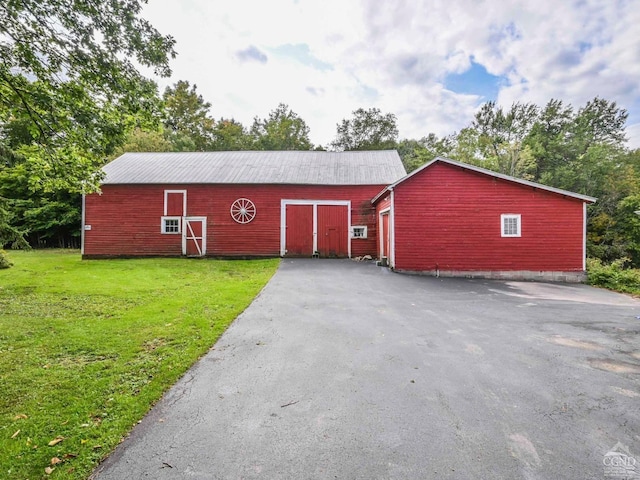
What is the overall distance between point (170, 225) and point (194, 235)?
1.41 m

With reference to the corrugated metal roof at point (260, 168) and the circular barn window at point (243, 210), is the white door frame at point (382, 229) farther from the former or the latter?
the circular barn window at point (243, 210)

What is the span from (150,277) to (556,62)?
23889 mm

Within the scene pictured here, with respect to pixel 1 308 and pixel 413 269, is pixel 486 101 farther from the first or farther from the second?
pixel 1 308

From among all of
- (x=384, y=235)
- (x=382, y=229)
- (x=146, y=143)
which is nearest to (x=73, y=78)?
(x=384, y=235)

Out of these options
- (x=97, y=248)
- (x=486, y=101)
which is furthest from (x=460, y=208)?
(x=486, y=101)

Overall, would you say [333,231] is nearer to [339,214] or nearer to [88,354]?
[339,214]

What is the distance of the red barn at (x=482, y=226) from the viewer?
1128cm

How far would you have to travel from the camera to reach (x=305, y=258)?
15133 millimetres

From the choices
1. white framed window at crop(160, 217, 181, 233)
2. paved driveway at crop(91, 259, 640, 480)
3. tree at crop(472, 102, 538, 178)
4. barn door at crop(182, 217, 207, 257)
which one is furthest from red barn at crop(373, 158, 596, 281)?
tree at crop(472, 102, 538, 178)

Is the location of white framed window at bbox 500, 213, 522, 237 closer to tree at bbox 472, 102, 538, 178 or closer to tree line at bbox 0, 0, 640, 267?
tree line at bbox 0, 0, 640, 267

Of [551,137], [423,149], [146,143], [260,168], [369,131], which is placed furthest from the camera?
[369,131]

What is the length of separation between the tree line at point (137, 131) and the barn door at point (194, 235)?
4556 mm

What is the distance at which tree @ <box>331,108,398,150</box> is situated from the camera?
38.0m

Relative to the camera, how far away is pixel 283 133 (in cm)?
3788
